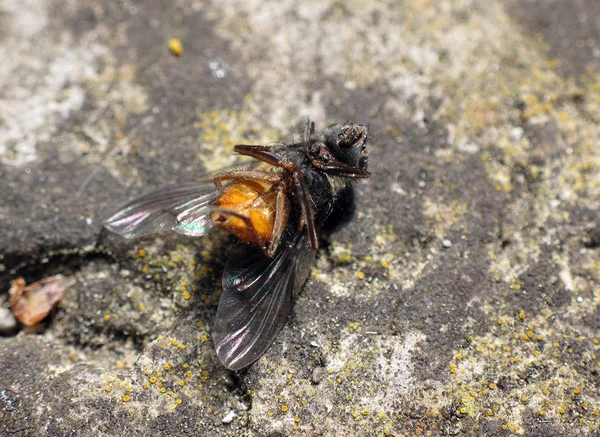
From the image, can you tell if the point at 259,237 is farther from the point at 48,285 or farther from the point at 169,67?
the point at 169,67

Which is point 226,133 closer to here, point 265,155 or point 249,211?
point 265,155

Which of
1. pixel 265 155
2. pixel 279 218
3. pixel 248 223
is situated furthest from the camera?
pixel 265 155

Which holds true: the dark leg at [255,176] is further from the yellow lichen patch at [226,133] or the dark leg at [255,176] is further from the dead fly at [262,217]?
the yellow lichen patch at [226,133]

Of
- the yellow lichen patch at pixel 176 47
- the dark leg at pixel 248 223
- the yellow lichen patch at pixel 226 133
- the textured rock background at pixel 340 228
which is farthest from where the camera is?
the yellow lichen patch at pixel 176 47

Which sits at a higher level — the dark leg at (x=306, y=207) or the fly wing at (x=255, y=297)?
the dark leg at (x=306, y=207)

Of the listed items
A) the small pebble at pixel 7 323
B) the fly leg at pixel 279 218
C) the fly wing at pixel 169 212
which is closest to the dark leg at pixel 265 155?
the fly leg at pixel 279 218

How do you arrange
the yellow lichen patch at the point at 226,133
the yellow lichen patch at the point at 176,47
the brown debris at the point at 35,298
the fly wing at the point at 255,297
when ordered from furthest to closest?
the yellow lichen patch at the point at 176,47 → the yellow lichen patch at the point at 226,133 → the brown debris at the point at 35,298 → the fly wing at the point at 255,297

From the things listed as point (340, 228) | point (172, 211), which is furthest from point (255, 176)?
point (340, 228)

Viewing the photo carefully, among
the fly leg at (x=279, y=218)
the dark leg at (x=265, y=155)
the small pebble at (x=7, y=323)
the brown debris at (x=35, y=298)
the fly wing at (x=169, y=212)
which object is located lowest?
the small pebble at (x=7, y=323)

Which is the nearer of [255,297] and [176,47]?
[255,297]
